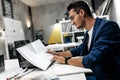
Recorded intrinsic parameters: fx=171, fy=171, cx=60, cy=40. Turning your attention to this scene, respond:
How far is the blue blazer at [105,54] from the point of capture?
1126 mm

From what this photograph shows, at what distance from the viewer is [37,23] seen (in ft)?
24.8

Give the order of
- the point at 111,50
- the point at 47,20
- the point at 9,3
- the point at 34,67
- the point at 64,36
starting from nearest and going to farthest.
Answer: the point at 111,50
the point at 34,67
the point at 64,36
the point at 9,3
the point at 47,20

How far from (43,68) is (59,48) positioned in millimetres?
2539

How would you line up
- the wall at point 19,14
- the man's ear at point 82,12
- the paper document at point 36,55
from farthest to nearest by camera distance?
the wall at point 19,14 < the man's ear at point 82,12 < the paper document at point 36,55

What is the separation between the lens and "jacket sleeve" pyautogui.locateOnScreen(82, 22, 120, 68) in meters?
1.12

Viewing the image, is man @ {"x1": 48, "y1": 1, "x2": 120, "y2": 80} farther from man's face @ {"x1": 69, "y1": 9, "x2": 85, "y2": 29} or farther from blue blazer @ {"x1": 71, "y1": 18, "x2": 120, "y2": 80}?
man's face @ {"x1": 69, "y1": 9, "x2": 85, "y2": 29}

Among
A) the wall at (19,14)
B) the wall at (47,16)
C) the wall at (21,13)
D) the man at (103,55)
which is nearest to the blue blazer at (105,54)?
the man at (103,55)

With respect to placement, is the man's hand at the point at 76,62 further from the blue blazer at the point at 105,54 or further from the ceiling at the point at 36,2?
the ceiling at the point at 36,2

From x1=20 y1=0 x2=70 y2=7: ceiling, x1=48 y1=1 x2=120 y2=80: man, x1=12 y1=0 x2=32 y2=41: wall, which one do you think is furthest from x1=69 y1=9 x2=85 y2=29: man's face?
x1=20 y1=0 x2=70 y2=7: ceiling

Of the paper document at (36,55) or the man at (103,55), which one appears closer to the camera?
the man at (103,55)

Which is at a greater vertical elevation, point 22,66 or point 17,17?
point 17,17

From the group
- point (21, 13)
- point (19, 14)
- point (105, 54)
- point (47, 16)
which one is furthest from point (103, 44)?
point (47, 16)

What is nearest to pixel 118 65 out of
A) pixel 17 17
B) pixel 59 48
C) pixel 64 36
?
pixel 59 48

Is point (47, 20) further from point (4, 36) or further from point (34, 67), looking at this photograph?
point (34, 67)
